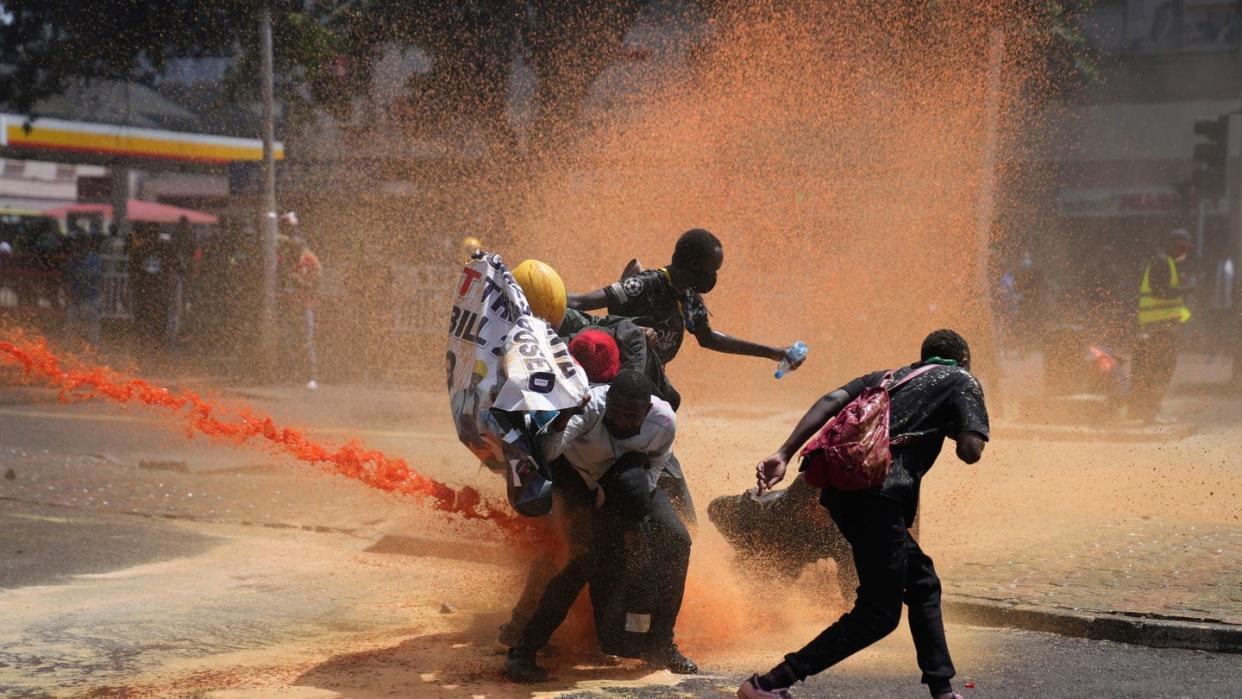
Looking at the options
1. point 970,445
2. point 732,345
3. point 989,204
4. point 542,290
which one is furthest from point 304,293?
point 970,445

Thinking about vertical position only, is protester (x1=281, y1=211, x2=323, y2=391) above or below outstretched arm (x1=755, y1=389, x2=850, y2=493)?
above

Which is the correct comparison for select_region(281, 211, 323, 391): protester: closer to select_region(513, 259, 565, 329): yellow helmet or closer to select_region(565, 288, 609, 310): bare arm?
select_region(565, 288, 609, 310): bare arm

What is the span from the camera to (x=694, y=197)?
17047 millimetres

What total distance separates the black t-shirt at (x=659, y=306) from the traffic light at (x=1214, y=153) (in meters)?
16.3

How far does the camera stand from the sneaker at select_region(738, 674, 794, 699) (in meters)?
4.36

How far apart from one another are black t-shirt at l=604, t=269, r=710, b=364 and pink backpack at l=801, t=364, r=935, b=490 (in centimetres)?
165

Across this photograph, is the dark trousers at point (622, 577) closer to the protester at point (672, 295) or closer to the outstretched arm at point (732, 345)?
the protester at point (672, 295)

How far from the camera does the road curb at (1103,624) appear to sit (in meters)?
5.41

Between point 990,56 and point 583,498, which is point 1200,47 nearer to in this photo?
point 990,56

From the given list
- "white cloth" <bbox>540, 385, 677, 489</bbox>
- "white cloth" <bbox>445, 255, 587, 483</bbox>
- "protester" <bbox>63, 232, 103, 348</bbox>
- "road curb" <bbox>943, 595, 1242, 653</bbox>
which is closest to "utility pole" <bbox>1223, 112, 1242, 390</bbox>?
"road curb" <bbox>943, 595, 1242, 653</bbox>

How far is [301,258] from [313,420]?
3.93m

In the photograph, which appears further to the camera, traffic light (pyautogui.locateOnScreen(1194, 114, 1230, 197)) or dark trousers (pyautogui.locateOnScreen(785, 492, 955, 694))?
traffic light (pyautogui.locateOnScreen(1194, 114, 1230, 197))

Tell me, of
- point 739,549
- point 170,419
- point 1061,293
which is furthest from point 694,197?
point 1061,293

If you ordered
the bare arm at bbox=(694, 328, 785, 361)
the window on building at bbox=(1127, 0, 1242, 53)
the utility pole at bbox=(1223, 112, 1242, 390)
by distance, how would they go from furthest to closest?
the window on building at bbox=(1127, 0, 1242, 53), the utility pole at bbox=(1223, 112, 1242, 390), the bare arm at bbox=(694, 328, 785, 361)
